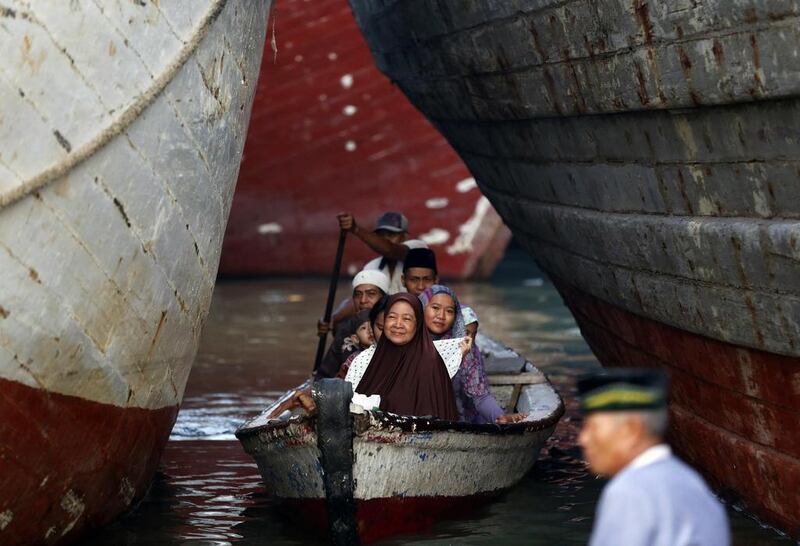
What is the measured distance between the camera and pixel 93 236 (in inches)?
224

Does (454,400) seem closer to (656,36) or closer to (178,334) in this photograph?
(178,334)

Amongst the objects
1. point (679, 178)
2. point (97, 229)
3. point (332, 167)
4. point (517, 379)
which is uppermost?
point (97, 229)

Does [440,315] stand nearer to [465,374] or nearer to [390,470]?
[465,374]

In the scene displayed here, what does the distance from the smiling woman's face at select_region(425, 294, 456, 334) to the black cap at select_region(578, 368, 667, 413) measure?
4.24 m

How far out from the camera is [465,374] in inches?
286

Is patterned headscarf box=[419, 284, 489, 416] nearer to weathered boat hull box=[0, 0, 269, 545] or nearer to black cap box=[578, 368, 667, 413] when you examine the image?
weathered boat hull box=[0, 0, 269, 545]

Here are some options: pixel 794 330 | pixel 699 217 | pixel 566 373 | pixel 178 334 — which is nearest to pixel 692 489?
pixel 794 330

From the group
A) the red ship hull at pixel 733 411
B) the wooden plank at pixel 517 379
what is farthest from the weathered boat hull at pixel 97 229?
the wooden plank at pixel 517 379

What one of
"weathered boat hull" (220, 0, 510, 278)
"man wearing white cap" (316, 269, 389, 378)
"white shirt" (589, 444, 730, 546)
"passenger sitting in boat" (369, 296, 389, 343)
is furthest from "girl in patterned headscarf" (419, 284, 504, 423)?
"weathered boat hull" (220, 0, 510, 278)

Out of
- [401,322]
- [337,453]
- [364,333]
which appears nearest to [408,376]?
[401,322]

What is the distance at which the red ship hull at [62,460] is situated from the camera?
218 inches

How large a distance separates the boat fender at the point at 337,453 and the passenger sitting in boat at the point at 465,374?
48.1 inches

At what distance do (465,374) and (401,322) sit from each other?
2.28 ft

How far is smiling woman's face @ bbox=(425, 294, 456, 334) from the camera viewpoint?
7332 millimetres
